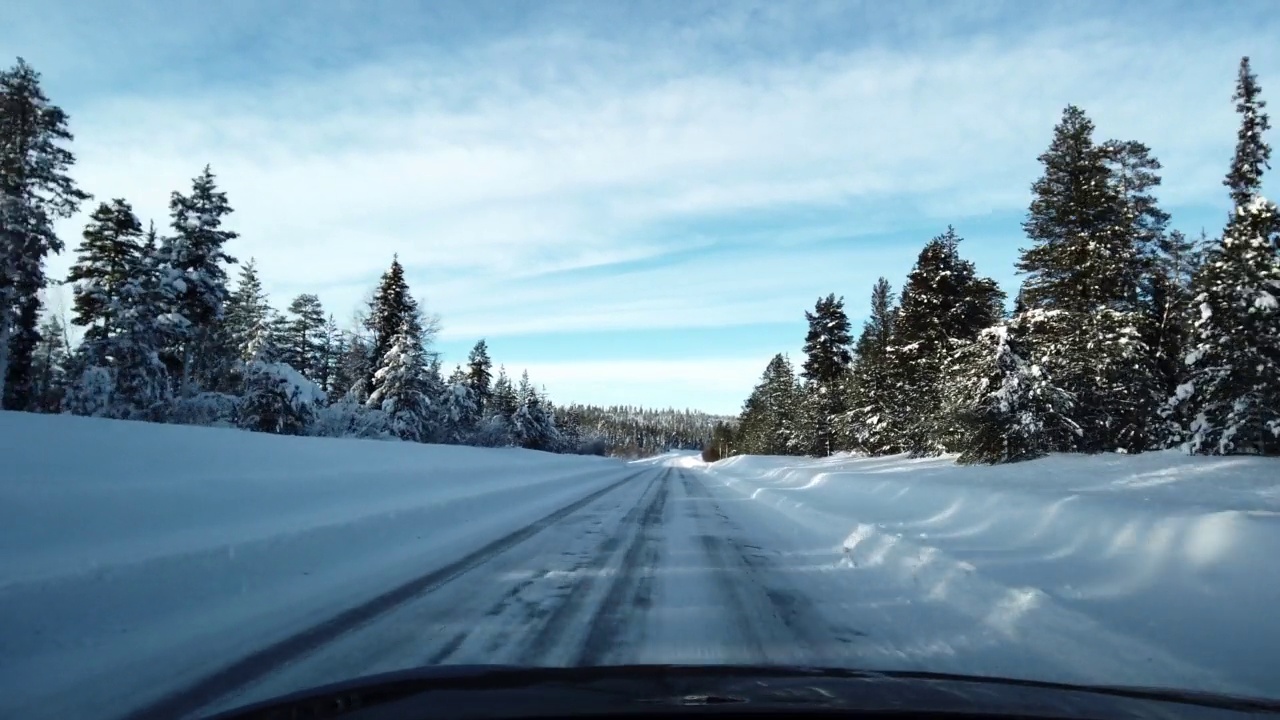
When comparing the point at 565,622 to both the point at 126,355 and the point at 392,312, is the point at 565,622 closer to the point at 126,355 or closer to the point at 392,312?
the point at 126,355

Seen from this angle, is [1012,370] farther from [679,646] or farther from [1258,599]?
[679,646]

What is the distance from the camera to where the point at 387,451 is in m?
16.8

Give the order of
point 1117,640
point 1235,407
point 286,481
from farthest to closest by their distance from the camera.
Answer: point 1235,407 < point 286,481 < point 1117,640

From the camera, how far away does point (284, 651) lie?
4324 mm

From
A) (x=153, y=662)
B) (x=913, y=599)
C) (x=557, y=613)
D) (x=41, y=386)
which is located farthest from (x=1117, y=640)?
(x=41, y=386)

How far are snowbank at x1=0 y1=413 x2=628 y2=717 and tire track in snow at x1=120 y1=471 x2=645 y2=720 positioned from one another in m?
0.14

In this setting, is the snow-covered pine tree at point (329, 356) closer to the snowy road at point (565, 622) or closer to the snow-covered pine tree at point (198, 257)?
the snow-covered pine tree at point (198, 257)

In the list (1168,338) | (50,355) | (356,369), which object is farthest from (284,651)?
(50,355)

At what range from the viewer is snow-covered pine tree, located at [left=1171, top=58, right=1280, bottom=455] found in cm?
1766

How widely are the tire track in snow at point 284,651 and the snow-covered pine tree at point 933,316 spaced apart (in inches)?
1093

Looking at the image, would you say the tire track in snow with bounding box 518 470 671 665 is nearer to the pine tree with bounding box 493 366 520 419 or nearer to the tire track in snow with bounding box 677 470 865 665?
the tire track in snow with bounding box 677 470 865 665

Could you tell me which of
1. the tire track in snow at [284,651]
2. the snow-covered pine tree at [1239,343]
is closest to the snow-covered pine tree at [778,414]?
the snow-covered pine tree at [1239,343]

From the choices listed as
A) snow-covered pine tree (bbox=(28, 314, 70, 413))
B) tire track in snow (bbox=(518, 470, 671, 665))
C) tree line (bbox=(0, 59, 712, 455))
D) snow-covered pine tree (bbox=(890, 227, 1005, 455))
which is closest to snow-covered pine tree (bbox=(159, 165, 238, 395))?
tree line (bbox=(0, 59, 712, 455))

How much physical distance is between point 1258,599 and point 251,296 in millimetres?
56018
